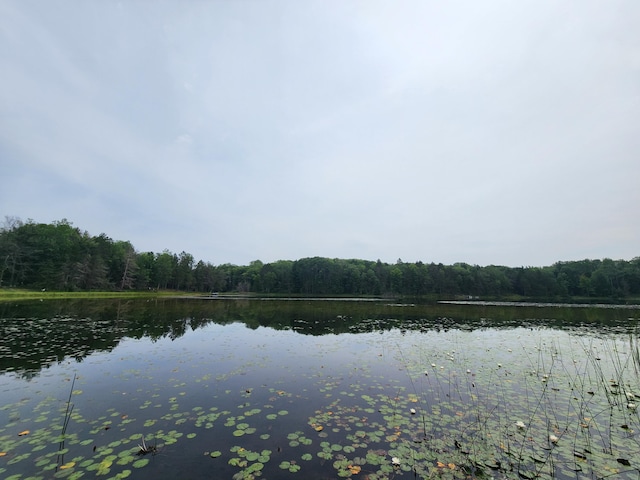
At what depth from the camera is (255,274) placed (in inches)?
4936

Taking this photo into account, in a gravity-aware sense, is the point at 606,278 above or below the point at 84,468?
above

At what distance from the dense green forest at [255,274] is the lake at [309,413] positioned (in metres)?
64.0

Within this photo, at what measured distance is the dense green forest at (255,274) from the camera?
61094mm

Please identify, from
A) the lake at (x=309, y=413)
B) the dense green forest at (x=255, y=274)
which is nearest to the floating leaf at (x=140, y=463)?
Result: the lake at (x=309, y=413)

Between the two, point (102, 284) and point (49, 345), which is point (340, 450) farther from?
point (102, 284)

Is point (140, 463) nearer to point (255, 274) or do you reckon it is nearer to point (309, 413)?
point (309, 413)

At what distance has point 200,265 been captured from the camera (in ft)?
353

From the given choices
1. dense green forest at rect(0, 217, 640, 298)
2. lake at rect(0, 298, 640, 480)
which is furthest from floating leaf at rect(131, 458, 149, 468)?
dense green forest at rect(0, 217, 640, 298)

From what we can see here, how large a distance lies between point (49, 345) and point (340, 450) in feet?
51.6

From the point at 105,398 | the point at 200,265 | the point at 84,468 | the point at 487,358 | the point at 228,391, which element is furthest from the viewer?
the point at 200,265

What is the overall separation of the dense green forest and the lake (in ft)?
210

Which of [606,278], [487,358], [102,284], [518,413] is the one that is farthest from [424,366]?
[606,278]

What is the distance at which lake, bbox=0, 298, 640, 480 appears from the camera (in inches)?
193

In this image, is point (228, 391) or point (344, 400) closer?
point (344, 400)
